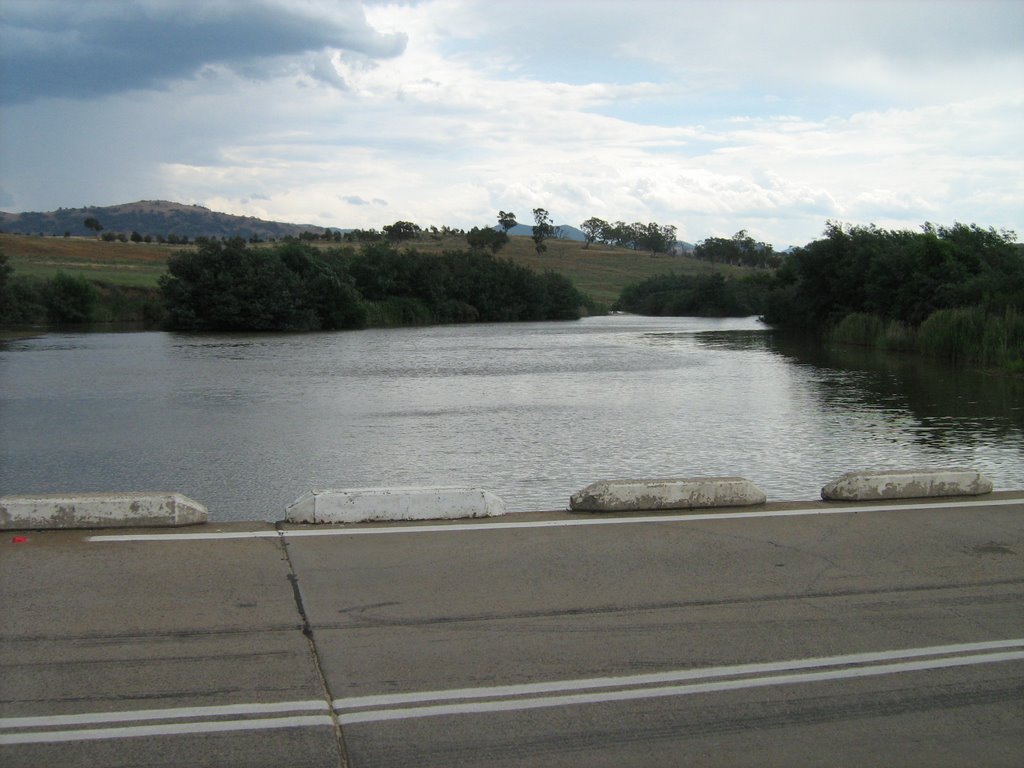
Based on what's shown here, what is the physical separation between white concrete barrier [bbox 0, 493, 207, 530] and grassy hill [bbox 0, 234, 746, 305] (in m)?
57.7

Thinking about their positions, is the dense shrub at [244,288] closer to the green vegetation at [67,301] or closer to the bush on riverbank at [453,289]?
the green vegetation at [67,301]

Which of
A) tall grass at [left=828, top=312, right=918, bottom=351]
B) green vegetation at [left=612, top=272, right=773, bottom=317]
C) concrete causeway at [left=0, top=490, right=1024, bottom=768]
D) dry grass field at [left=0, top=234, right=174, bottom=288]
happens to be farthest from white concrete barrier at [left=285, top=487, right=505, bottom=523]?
green vegetation at [left=612, top=272, right=773, bottom=317]

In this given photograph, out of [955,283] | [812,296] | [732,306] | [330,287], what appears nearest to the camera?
[955,283]

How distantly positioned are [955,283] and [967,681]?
39.5 metres

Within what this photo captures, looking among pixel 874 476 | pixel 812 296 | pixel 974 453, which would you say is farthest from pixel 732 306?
pixel 874 476

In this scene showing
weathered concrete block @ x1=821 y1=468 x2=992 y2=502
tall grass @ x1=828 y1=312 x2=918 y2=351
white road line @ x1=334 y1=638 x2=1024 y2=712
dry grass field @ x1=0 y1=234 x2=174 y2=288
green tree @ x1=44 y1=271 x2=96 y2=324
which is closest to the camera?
white road line @ x1=334 y1=638 x2=1024 y2=712

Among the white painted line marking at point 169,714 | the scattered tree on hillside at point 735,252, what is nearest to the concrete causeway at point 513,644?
the white painted line marking at point 169,714

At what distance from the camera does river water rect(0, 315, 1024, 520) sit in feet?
48.4

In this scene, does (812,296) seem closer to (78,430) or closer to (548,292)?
(548,292)

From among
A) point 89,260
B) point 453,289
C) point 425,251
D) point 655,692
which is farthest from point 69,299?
point 655,692

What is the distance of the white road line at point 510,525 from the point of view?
23.8 ft

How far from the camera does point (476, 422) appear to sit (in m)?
21.0

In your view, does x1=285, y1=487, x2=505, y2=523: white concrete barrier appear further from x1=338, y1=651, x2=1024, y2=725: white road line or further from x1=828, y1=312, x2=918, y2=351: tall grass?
x1=828, y1=312, x2=918, y2=351: tall grass

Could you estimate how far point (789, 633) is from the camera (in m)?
5.79
